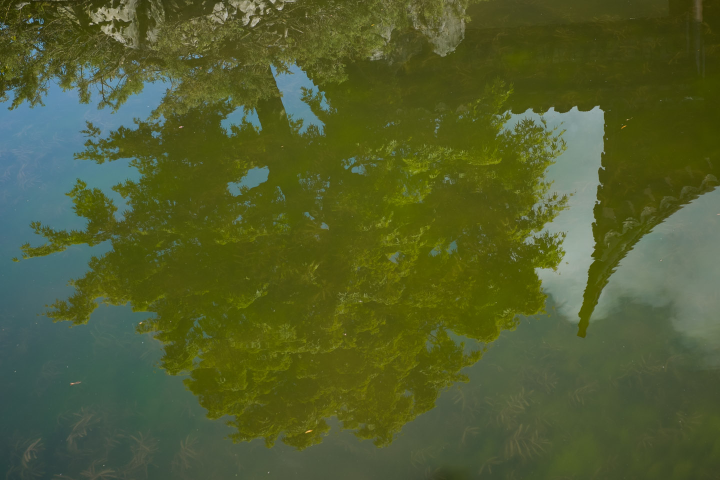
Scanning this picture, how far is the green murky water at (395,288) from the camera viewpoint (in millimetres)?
3246

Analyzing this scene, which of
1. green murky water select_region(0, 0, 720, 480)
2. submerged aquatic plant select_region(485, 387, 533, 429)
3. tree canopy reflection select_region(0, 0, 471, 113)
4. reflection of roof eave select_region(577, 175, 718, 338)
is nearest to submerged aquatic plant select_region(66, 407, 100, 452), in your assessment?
green murky water select_region(0, 0, 720, 480)

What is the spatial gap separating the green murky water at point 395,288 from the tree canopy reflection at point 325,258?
22 millimetres

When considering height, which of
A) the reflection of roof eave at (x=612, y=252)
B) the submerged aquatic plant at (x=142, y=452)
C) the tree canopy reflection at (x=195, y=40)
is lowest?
the submerged aquatic plant at (x=142, y=452)

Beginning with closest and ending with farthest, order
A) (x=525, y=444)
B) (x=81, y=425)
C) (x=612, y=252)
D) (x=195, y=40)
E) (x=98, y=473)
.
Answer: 1. (x=525, y=444)
2. (x=98, y=473)
3. (x=81, y=425)
4. (x=612, y=252)
5. (x=195, y=40)

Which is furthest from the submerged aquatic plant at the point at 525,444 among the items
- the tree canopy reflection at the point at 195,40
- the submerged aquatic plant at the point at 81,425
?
the tree canopy reflection at the point at 195,40

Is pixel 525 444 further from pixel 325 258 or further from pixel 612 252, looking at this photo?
pixel 325 258

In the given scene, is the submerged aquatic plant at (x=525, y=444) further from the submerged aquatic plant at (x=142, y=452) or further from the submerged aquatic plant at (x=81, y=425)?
the submerged aquatic plant at (x=81, y=425)

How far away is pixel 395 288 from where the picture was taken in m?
3.81

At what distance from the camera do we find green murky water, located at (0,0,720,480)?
3.25 metres

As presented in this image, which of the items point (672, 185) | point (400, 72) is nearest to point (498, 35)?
point (400, 72)

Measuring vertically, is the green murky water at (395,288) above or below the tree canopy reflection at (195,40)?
below

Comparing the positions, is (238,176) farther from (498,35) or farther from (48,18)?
(48,18)

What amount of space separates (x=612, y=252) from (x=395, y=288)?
1949 mm

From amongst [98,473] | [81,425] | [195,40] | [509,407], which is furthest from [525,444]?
[195,40]
